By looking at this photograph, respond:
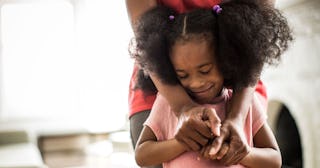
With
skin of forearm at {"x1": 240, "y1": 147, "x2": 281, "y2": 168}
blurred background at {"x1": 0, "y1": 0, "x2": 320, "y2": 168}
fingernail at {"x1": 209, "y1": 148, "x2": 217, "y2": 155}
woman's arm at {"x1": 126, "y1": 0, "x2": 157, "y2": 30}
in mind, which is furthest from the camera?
blurred background at {"x1": 0, "y1": 0, "x2": 320, "y2": 168}

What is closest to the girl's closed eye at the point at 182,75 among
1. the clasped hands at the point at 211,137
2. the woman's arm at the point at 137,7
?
the clasped hands at the point at 211,137

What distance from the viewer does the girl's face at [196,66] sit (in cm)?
102

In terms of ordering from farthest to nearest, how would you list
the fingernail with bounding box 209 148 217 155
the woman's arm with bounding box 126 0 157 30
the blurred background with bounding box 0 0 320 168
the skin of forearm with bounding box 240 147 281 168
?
the blurred background with bounding box 0 0 320 168, the woman's arm with bounding box 126 0 157 30, the skin of forearm with bounding box 240 147 281 168, the fingernail with bounding box 209 148 217 155

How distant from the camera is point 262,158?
3.40ft

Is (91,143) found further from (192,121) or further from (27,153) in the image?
(192,121)

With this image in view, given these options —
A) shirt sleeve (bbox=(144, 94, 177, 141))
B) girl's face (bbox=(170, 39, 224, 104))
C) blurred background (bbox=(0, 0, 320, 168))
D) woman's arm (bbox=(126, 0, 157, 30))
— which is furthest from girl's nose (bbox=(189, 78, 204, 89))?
blurred background (bbox=(0, 0, 320, 168))

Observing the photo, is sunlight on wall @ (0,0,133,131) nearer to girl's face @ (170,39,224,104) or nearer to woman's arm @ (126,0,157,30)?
woman's arm @ (126,0,157,30)

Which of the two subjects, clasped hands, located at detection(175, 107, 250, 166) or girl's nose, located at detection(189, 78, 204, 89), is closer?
clasped hands, located at detection(175, 107, 250, 166)

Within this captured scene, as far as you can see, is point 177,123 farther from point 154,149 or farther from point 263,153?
point 263,153

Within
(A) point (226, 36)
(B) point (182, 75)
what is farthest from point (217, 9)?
(B) point (182, 75)

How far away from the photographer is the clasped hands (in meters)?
0.91

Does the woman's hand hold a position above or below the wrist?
above

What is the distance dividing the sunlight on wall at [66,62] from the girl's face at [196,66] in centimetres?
475

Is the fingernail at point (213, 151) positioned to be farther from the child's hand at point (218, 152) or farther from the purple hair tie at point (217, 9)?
the purple hair tie at point (217, 9)
